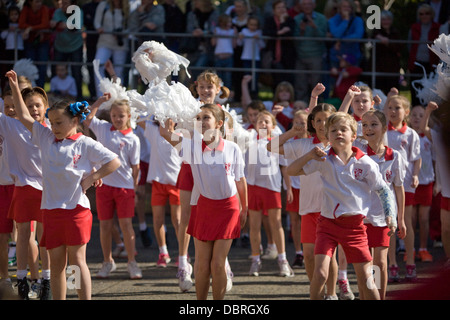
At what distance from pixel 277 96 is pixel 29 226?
5.19 metres

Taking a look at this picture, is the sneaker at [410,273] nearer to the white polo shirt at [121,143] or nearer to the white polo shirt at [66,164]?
the white polo shirt at [121,143]

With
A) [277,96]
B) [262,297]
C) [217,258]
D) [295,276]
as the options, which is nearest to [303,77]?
[277,96]

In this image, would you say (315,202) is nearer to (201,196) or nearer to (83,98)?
(201,196)

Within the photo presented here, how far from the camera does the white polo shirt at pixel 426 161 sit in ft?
30.4

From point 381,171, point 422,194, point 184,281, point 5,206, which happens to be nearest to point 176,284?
point 184,281

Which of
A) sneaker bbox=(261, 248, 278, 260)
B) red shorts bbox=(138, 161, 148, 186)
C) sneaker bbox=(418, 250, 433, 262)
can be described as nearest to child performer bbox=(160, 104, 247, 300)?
sneaker bbox=(261, 248, 278, 260)

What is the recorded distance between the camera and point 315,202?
246 inches

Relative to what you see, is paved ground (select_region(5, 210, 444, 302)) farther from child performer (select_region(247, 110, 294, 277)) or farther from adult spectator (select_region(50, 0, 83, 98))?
adult spectator (select_region(50, 0, 83, 98))

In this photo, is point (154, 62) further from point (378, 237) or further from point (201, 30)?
point (201, 30)

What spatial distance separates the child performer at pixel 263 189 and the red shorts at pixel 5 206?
2.73 m

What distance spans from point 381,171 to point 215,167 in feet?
4.96

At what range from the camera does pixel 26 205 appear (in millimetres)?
6555

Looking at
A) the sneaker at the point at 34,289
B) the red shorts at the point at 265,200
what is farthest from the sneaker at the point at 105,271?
the red shorts at the point at 265,200

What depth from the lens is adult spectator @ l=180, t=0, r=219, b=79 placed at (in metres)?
12.7
